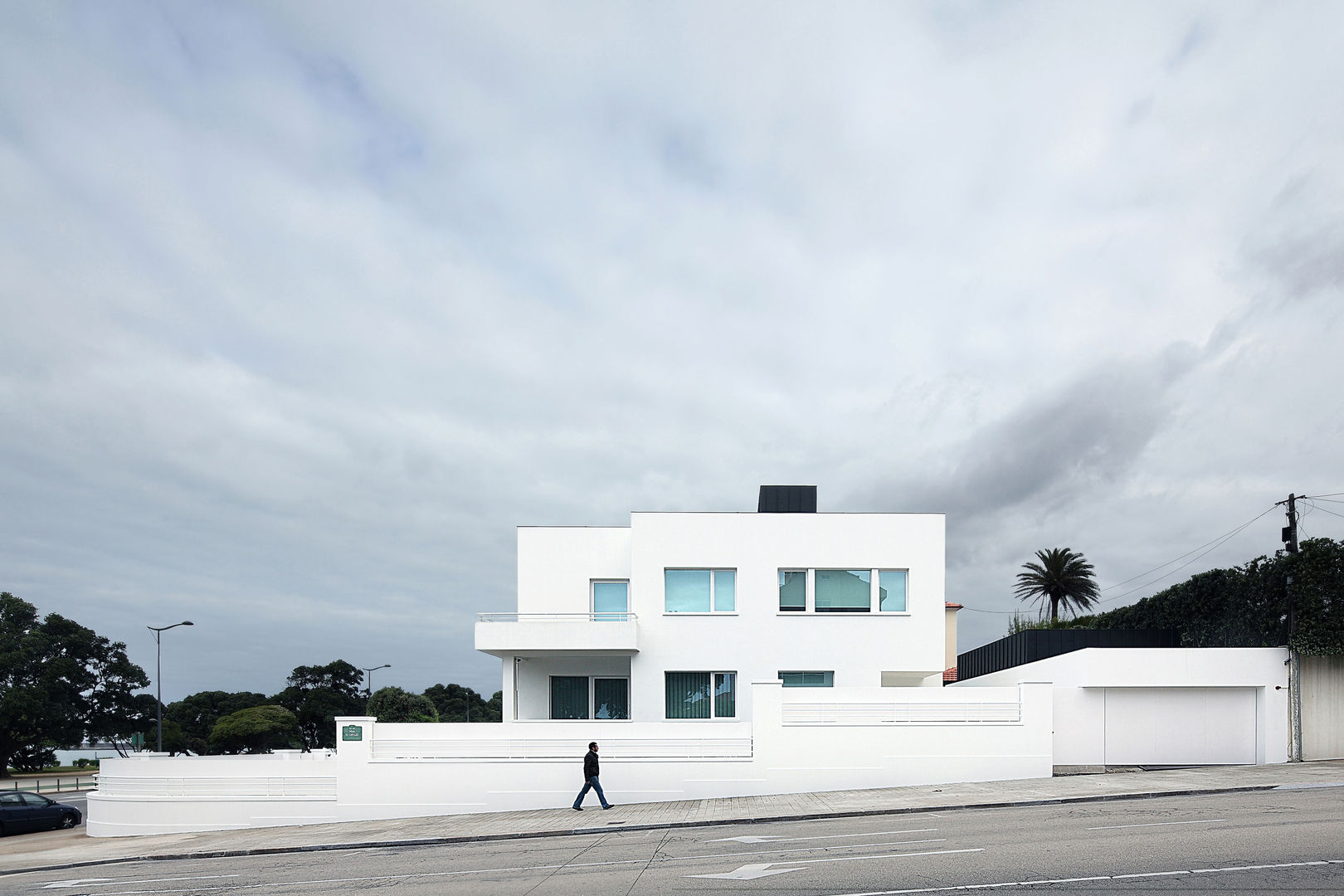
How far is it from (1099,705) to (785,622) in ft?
28.6

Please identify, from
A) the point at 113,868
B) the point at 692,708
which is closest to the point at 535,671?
the point at 692,708

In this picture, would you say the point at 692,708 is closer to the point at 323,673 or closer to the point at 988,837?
the point at 988,837

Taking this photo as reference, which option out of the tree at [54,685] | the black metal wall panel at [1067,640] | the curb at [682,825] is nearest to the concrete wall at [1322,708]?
the black metal wall panel at [1067,640]

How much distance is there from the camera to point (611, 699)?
30.4 m

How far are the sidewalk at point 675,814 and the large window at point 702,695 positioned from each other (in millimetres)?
6237

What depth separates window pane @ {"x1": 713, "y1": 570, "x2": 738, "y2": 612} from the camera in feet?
96.5

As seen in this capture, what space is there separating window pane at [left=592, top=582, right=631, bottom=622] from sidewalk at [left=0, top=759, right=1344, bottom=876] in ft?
27.9

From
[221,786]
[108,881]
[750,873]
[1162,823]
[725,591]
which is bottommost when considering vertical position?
[221,786]

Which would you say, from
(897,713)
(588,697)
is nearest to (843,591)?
(897,713)

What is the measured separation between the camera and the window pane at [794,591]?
96.2ft

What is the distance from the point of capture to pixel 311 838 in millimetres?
20609

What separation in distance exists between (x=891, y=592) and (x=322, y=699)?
5588 cm

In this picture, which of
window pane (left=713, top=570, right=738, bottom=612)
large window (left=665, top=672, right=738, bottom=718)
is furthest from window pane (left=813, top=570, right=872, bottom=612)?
large window (left=665, top=672, right=738, bottom=718)

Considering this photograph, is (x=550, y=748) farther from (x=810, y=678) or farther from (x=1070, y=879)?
(x=1070, y=879)
